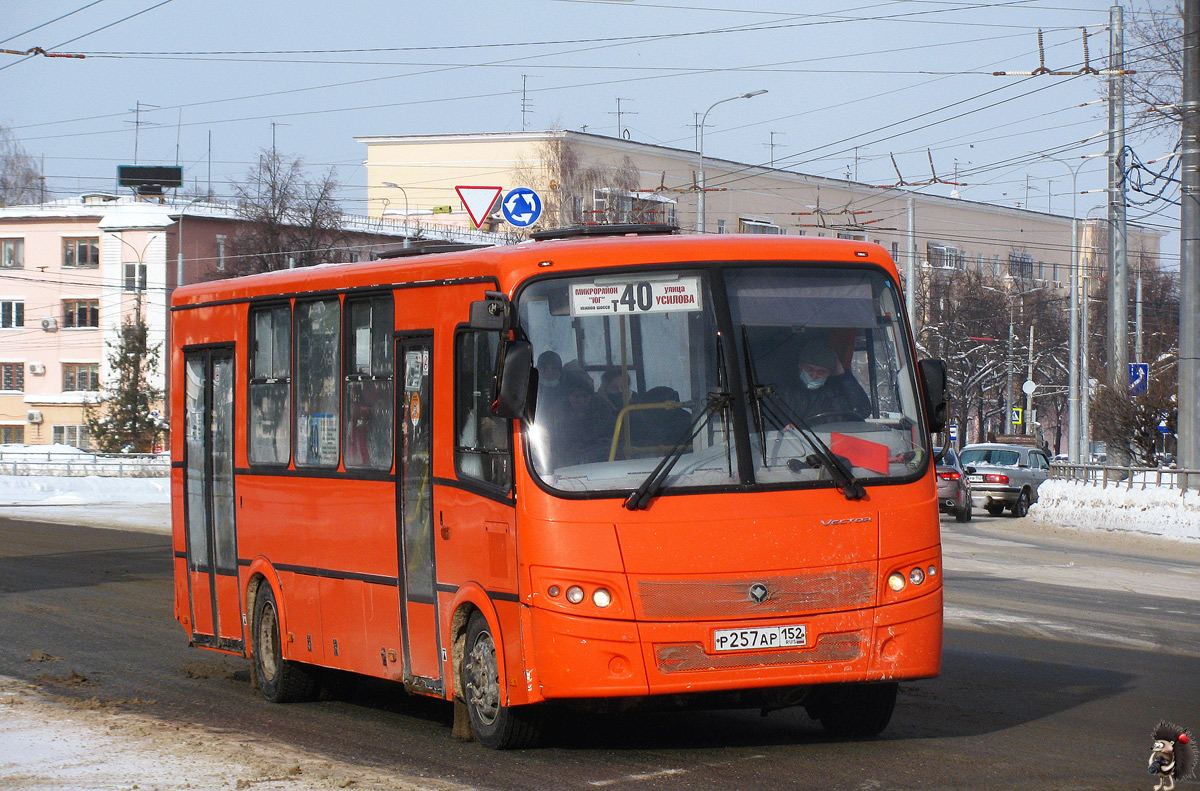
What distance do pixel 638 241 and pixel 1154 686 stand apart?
14.5ft

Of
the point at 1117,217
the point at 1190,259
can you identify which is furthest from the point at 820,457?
the point at 1117,217

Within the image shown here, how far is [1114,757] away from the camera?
7.62 meters

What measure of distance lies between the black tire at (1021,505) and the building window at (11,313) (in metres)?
56.7

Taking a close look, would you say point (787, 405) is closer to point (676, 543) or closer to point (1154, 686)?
point (676, 543)

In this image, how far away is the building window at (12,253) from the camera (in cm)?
7881

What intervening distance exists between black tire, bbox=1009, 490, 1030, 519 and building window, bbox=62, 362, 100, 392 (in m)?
51.8

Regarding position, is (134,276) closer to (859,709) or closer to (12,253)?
(12,253)

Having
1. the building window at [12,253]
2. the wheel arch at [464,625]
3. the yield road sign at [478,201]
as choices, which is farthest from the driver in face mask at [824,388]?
the building window at [12,253]

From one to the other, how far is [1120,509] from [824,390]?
859 inches

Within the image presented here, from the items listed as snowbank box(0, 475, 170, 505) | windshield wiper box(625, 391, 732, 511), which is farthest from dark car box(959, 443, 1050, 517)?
windshield wiper box(625, 391, 732, 511)

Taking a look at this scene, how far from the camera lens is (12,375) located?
7888 cm

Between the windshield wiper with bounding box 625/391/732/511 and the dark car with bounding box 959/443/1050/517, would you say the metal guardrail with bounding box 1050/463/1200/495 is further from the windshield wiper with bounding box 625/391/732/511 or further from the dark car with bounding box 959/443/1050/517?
the windshield wiper with bounding box 625/391/732/511

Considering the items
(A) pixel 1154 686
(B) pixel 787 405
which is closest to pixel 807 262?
(B) pixel 787 405

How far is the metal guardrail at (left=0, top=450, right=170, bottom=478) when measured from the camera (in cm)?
5212
